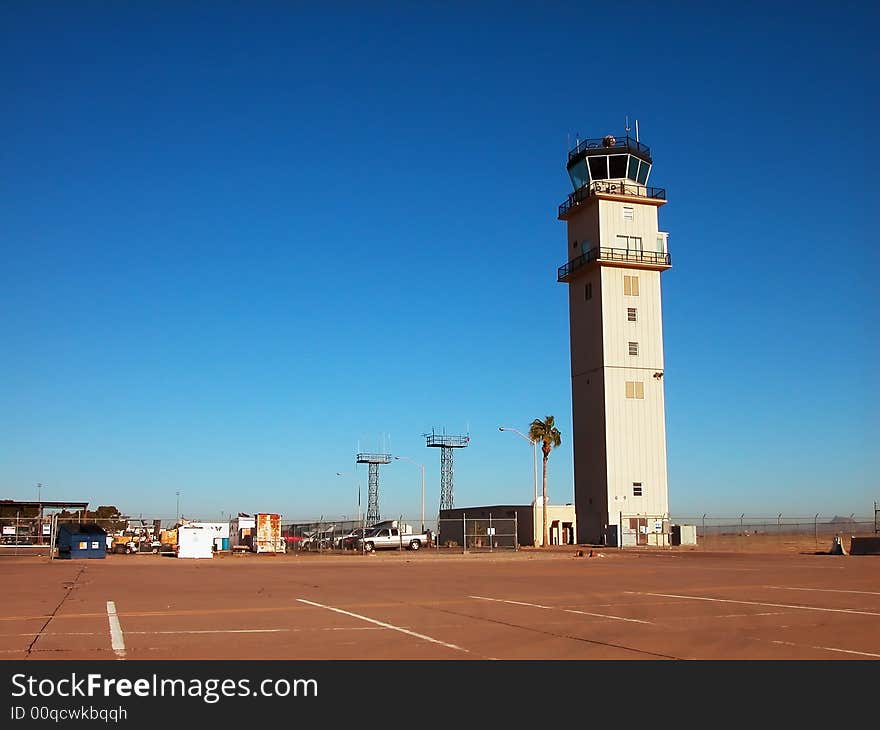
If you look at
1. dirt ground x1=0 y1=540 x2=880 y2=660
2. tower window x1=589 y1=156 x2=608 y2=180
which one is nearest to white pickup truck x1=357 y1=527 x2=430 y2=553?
tower window x1=589 y1=156 x2=608 y2=180

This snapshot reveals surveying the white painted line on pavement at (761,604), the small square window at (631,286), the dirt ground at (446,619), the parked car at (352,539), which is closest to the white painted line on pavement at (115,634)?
the dirt ground at (446,619)

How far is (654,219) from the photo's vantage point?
7388 centimetres

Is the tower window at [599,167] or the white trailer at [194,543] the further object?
the tower window at [599,167]

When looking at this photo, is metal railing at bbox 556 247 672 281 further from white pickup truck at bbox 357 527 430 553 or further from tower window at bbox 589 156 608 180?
white pickup truck at bbox 357 527 430 553

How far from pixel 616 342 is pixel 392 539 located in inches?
919

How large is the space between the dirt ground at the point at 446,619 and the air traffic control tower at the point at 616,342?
42.3m

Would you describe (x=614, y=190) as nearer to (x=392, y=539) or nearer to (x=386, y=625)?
(x=392, y=539)

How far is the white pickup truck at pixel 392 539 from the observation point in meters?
63.4

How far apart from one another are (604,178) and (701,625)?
63801mm

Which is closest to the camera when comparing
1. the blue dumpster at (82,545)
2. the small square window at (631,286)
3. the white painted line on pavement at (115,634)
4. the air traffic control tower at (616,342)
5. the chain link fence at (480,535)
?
the white painted line on pavement at (115,634)

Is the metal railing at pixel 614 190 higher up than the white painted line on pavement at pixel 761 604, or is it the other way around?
the metal railing at pixel 614 190

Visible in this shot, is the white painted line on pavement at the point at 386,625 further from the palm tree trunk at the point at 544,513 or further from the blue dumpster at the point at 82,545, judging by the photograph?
the palm tree trunk at the point at 544,513

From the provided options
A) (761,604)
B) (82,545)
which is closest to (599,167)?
(82,545)
